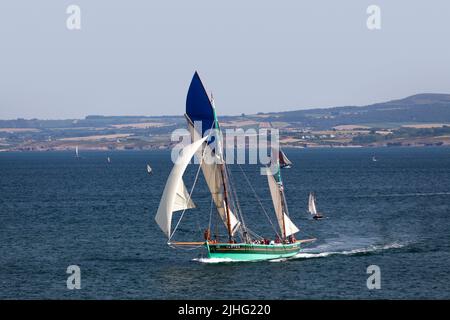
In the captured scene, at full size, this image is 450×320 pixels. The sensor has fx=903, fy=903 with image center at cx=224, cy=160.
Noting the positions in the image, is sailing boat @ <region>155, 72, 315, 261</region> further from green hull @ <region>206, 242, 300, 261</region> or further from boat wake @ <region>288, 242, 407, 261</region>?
boat wake @ <region>288, 242, 407, 261</region>

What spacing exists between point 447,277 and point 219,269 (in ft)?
59.3

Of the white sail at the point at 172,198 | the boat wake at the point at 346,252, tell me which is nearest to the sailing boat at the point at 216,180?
the white sail at the point at 172,198

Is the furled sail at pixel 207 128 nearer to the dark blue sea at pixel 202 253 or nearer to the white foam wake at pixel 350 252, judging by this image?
the dark blue sea at pixel 202 253

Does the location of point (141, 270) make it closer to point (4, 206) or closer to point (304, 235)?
point (304, 235)

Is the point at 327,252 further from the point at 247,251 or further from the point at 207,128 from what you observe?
the point at 207,128

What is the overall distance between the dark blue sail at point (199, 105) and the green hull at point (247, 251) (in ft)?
33.2

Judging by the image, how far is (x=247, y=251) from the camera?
253 ft

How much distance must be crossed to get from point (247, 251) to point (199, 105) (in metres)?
13.2

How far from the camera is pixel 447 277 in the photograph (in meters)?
69.6

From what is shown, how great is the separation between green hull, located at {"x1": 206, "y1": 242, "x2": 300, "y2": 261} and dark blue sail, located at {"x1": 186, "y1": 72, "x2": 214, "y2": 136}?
398 inches

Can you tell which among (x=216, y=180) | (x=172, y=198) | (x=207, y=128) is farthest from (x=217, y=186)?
(x=172, y=198)

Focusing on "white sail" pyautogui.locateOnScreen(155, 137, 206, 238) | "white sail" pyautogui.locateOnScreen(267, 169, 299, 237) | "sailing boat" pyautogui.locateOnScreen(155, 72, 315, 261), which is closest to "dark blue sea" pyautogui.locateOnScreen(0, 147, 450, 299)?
"sailing boat" pyautogui.locateOnScreen(155, 72, 315, 261)
